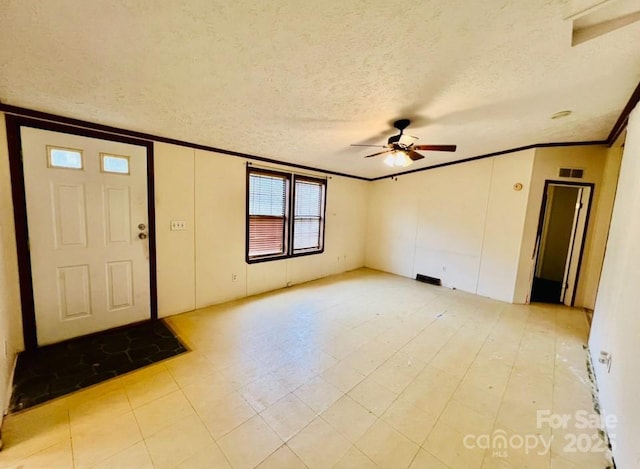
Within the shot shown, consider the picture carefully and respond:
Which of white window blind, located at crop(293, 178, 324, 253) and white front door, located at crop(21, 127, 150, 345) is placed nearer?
white front door, located at crop(21, 127, 150, 345)

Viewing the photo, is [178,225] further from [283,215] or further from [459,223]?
[459,223]

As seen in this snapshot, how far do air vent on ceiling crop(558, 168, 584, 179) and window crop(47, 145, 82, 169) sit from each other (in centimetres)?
627

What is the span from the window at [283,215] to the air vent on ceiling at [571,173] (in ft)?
12.5

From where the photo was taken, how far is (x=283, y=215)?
14.7 feet

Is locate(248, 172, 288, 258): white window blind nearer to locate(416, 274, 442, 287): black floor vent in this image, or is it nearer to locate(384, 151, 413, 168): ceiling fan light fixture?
locate(384, 151, 413, 168): ceiling fan light fixture

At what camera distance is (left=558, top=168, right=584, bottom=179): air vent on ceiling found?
3.87 m

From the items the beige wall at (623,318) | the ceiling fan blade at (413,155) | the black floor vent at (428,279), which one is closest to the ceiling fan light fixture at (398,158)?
the ceiling fan blade at (413,155)

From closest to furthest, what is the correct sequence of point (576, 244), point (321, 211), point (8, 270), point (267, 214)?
point (8, 270) < point (576, 244) < point (267, 214) < point (321, 211)

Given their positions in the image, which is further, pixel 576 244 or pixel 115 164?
pixel 576 244

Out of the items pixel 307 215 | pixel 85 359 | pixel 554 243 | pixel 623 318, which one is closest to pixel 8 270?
pixel 85 359

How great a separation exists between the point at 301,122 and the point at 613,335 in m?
3.34

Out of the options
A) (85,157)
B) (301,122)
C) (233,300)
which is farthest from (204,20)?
(233,300)

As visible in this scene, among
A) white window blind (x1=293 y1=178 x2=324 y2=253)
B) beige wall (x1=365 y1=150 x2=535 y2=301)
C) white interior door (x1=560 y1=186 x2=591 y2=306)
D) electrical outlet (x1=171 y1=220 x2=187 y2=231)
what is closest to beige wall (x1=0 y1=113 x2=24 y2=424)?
electrical outlet (x1=171 y1=220 x2=187 y2=231)

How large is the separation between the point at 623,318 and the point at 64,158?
16.1 ft
